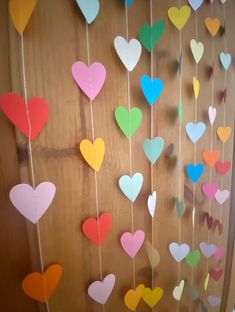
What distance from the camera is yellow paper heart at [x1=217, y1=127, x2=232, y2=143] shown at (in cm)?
78

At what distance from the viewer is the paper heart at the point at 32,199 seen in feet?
1.36

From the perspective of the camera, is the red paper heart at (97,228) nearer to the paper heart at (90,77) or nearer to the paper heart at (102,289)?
the paper heart at (102,289)

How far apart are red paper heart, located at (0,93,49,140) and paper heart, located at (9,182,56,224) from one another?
9 cm

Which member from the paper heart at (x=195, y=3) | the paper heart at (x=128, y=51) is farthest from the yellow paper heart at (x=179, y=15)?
the paper heart at (x=128, y=51)

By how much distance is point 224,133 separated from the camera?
0.79m

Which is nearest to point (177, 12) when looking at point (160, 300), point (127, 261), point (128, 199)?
point (128, 199)

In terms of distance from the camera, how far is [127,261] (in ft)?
2.00

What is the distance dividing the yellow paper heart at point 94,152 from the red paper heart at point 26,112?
0.30ft

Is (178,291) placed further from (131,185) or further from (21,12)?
(21,12)

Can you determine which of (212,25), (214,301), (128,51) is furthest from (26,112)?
(214,301)

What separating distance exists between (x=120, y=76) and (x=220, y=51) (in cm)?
39

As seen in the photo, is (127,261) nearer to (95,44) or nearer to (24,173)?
(24,173)

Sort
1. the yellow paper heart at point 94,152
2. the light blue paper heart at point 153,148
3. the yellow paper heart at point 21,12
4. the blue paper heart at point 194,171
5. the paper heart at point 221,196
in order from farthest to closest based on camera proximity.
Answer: the paper heart at point 221,196, the blue paper heart at point 194,171, the light blue paper heart at point 153,148, the yellow paper heart at point 94,152, the yellow paper heart at point 21,12

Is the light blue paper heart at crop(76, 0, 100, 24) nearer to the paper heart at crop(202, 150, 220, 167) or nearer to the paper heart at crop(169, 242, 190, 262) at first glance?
the paper heart at crop(202, 150, 220, 167)
